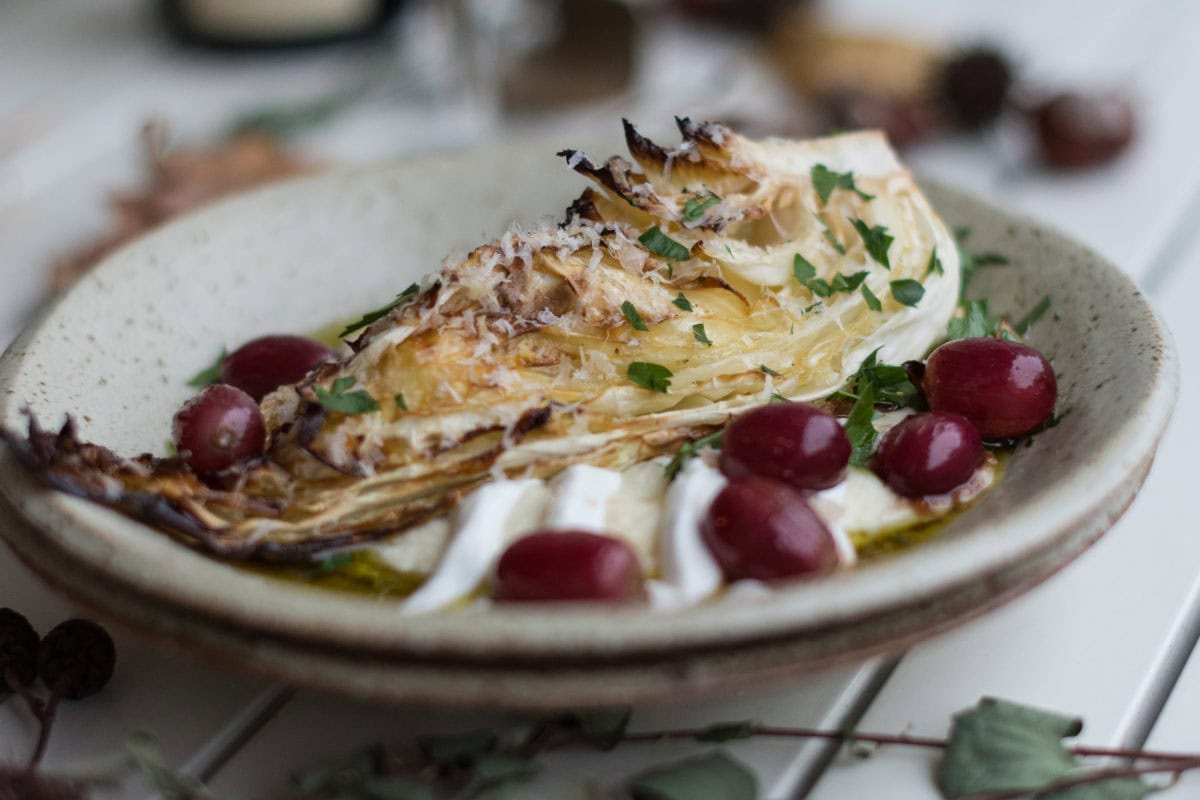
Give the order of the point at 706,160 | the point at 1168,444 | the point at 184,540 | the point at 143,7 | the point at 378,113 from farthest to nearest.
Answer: the point at 143,7
the point at 378,113
the point at 1168,444
the point at 706,160
the point at 184,540

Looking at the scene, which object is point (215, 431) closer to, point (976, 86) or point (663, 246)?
point (663, 246)

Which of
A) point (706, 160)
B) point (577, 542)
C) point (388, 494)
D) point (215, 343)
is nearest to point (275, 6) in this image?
point (215, 343)

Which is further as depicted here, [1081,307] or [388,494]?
[1081,307]

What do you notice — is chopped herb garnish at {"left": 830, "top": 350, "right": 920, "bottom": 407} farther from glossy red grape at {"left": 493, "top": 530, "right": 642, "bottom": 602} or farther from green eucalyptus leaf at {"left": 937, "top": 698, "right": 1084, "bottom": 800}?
glossy red grape at {"left": 493, "top": 530, "right": 642, "bottom": 602}

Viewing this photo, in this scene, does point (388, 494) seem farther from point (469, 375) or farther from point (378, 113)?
point (378, 113)

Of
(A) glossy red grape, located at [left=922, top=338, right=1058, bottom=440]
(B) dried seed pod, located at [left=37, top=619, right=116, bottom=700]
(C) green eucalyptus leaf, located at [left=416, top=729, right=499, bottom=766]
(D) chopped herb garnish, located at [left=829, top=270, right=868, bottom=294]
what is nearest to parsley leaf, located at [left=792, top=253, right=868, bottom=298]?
(D) chopped herb garnish, located at [left=829, top=270, right=868, bottom=294]

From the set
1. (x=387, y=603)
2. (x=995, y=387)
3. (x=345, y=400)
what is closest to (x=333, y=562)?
(x=387, y=603)
